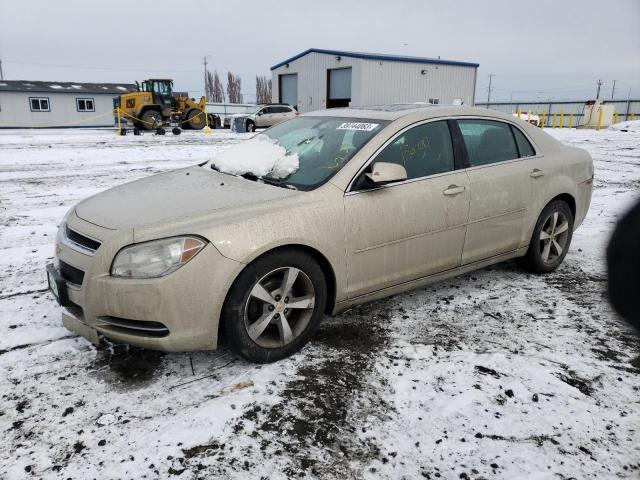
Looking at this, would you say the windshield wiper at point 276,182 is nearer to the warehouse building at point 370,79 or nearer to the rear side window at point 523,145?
the rear side window at point 523,145

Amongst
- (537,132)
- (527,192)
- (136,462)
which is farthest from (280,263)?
(537,132)

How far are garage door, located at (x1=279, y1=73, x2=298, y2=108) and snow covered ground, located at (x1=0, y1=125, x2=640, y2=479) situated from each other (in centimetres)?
3575

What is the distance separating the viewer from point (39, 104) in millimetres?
35469

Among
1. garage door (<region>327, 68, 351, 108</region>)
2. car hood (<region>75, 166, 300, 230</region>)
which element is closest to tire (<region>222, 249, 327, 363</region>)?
car hood (<region>75, 166, 300, 230</region>)

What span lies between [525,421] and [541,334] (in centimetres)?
112

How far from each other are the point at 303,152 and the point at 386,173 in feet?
2.46

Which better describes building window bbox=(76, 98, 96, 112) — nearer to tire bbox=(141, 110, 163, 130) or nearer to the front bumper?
tire bbox=(141, 110, 163, 130)

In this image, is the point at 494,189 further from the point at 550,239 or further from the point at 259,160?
the point at 259,160

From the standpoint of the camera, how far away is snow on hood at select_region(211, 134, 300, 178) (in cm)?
363

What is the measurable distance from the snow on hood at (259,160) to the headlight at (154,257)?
42.0 inches

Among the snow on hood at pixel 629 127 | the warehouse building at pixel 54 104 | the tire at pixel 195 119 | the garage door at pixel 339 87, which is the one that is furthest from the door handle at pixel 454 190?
the warehouse building at pixel 54 104

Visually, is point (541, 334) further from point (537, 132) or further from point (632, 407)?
point (537, 132)

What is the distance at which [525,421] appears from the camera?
8.52 ft

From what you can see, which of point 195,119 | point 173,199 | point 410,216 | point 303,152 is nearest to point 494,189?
point 410,216
